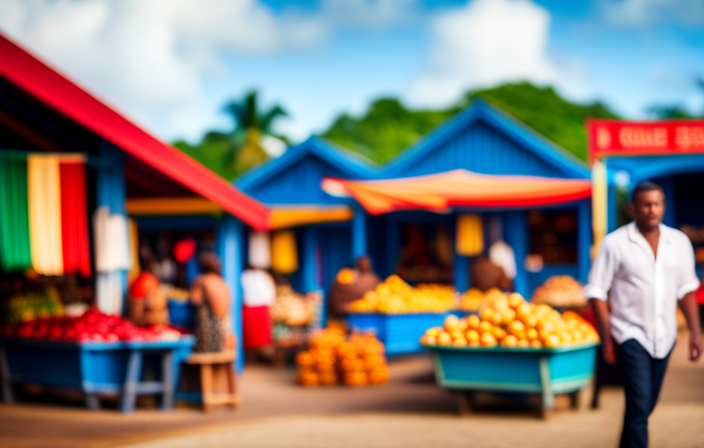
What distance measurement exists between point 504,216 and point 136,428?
37.8 ft

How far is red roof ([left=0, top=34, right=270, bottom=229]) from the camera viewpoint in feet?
31.7

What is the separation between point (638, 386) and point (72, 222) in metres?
6.90

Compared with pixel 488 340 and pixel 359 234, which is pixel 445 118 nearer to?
pixel 359 234

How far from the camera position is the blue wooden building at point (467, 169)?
762 inches

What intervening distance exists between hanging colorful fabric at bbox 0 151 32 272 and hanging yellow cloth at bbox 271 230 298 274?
1044 cm

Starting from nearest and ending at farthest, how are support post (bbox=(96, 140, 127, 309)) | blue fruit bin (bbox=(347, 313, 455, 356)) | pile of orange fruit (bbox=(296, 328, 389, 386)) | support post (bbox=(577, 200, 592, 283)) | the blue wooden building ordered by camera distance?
support post (bbox=(96, 140, 127, 309)), pile of orange fruit (bbox=(296, 328, 389, 386)), blue fruit bin (bbox=(347, 313, 455, 356)), support post (bbox=(577, 200, 592, 283)), the blue wooden building

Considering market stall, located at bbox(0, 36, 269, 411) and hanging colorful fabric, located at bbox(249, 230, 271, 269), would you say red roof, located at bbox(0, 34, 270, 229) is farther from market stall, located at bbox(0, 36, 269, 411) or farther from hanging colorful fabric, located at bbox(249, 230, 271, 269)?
hanging colorful fabric, located at bbox(249, 230, 271, 269)


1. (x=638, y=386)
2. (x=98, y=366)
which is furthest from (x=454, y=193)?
(x=638, y=386)

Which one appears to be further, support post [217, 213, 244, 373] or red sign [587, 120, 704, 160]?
support post [217, 213, 244, 373]

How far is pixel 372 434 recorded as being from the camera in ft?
29.1

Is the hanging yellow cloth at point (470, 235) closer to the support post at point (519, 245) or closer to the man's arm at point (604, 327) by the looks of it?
the support post at point (519, 245)

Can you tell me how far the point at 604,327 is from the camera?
5.85 meters

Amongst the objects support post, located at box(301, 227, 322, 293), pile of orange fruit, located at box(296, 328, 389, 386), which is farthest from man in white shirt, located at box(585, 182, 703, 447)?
support post, located at box(301, 227, 322, 293)

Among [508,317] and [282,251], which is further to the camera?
[282,251]
